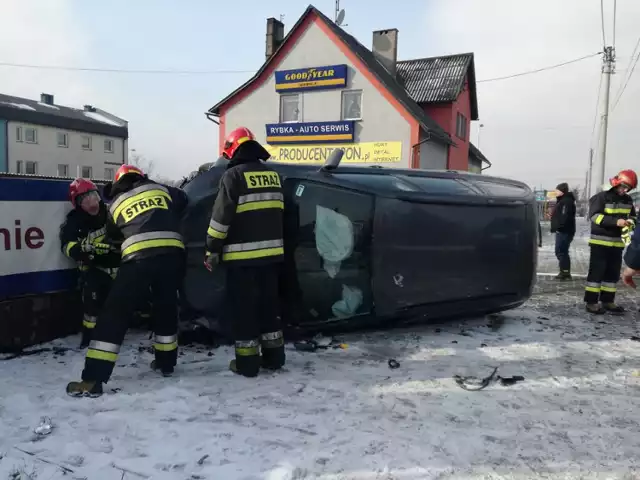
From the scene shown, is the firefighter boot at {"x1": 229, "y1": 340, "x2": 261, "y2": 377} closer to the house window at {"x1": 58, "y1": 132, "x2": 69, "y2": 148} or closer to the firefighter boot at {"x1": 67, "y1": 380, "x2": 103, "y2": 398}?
the firefighter boot at {"x1": 67, "y1": 380, "x2": 103, "y2": 398}

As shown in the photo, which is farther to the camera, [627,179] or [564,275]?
[564,275]

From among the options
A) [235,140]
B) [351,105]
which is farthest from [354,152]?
[235,140]

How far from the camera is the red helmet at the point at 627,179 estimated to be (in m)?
5.66

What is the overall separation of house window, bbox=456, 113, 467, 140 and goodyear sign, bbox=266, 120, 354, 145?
6.71m

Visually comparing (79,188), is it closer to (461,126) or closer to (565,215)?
(565,215)

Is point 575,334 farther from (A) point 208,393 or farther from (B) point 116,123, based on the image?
(B) point 116,123

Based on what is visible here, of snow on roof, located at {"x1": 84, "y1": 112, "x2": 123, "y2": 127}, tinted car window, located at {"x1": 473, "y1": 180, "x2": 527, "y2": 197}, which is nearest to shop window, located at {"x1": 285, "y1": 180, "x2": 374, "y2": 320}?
tinted car window, located at {"x1": 473, "y1": 180, "x2": 527, "y2": 197}

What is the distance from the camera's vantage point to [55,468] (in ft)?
7.66

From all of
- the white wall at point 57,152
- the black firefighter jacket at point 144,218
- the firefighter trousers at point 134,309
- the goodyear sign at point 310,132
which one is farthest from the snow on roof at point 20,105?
the firefighter trousers at point 134,309

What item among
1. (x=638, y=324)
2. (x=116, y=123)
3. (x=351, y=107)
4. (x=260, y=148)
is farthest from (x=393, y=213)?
(x=116, y=123)

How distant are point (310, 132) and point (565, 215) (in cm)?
1325

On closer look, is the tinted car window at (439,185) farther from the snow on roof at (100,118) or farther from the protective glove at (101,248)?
the snow on roof at (100,118)

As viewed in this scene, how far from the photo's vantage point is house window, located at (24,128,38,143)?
3941cm

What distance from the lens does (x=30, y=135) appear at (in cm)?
3981
